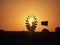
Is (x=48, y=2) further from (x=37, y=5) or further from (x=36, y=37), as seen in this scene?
(x=36, y=37)

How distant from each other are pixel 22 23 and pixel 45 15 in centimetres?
37

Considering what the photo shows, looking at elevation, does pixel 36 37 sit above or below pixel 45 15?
below

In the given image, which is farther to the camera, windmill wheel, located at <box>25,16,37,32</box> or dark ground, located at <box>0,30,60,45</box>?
windmill wheel, located at <box>25,16,37,32</box>

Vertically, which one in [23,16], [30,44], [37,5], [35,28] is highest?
[37,5]

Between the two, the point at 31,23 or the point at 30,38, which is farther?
the point at 31,23

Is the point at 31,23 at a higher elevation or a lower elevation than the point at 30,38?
higher

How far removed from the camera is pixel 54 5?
2178 millimetres

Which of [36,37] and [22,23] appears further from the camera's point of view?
[22,23]

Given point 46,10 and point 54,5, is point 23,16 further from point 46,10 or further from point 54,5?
point 54,5

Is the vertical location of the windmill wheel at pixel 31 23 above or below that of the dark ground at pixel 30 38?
above

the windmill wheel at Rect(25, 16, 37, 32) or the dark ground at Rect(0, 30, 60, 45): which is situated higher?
the windmill wheel at Rect(25, 16, 37, 32)

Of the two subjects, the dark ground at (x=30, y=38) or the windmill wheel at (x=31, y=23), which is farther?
the windmill wheel at (x=31, y=23)

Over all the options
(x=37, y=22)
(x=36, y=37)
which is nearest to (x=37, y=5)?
(x=37, y=22)

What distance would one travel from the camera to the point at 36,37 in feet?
5.48
